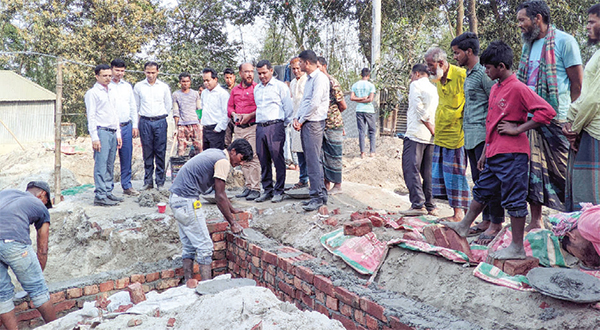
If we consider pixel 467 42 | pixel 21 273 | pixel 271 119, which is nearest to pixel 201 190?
pixel 21 273

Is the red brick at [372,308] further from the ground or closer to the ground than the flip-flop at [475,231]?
closer to the ground

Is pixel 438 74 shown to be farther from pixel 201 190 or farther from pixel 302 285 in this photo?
pixel 201 190

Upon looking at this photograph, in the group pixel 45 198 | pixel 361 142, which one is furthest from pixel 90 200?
pixel 361 142

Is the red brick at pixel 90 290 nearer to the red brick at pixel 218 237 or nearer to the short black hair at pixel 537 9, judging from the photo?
the red brick at pixel 218 237

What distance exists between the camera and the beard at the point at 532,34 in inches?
128

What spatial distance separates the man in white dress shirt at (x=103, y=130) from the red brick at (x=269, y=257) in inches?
118

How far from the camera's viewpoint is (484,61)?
3020 mm

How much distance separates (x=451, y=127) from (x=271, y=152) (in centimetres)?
240

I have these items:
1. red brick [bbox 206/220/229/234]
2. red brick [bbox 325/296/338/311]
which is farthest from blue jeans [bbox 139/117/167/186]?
red brick [bbox 325/296/338/311]

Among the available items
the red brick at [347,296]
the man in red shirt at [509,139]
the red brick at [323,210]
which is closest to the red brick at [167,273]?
the red brick at [323,210]

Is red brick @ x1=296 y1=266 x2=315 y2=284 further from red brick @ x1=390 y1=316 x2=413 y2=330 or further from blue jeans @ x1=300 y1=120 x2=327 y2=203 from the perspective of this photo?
blue jeans @ x1=300 y1=120 x2=327 y2=203

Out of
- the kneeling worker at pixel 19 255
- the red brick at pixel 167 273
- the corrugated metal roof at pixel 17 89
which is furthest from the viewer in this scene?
the corrugated metal roof at pixel 17 89

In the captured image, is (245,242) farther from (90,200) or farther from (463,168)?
(90,200)

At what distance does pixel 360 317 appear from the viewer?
280 cm
